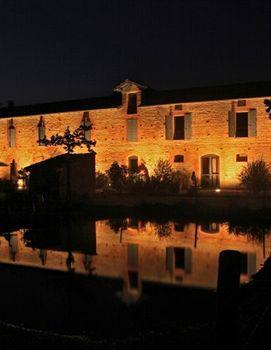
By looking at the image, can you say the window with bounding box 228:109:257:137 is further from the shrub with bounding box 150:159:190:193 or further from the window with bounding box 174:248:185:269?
the window with bounding box 174:248:185:269

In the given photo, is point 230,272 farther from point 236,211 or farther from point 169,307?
point 236,211

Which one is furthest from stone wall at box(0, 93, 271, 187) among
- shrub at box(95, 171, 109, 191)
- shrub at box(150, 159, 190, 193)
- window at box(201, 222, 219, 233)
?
window at box(201, 222, 219, 233)

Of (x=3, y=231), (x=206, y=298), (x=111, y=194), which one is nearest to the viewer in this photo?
(x=206, y=298)

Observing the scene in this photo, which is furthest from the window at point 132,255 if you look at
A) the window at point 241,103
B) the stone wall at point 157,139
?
the window at point 241,103

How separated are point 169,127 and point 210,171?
408 centimetres

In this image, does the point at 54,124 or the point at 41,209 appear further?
the point at 54,124

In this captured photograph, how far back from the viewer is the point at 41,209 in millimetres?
20547

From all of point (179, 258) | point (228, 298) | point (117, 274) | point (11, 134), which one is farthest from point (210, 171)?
point (228, 298)

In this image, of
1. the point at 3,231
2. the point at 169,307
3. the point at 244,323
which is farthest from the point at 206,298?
the point at 3,231

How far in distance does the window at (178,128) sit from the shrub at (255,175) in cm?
495

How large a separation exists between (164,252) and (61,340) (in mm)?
7431

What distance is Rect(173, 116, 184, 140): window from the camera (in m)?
30.3

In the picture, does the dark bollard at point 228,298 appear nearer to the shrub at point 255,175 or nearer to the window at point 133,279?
the window at point 133,279

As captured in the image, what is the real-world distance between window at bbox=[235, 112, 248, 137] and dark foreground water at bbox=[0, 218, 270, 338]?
11766 millimetres
